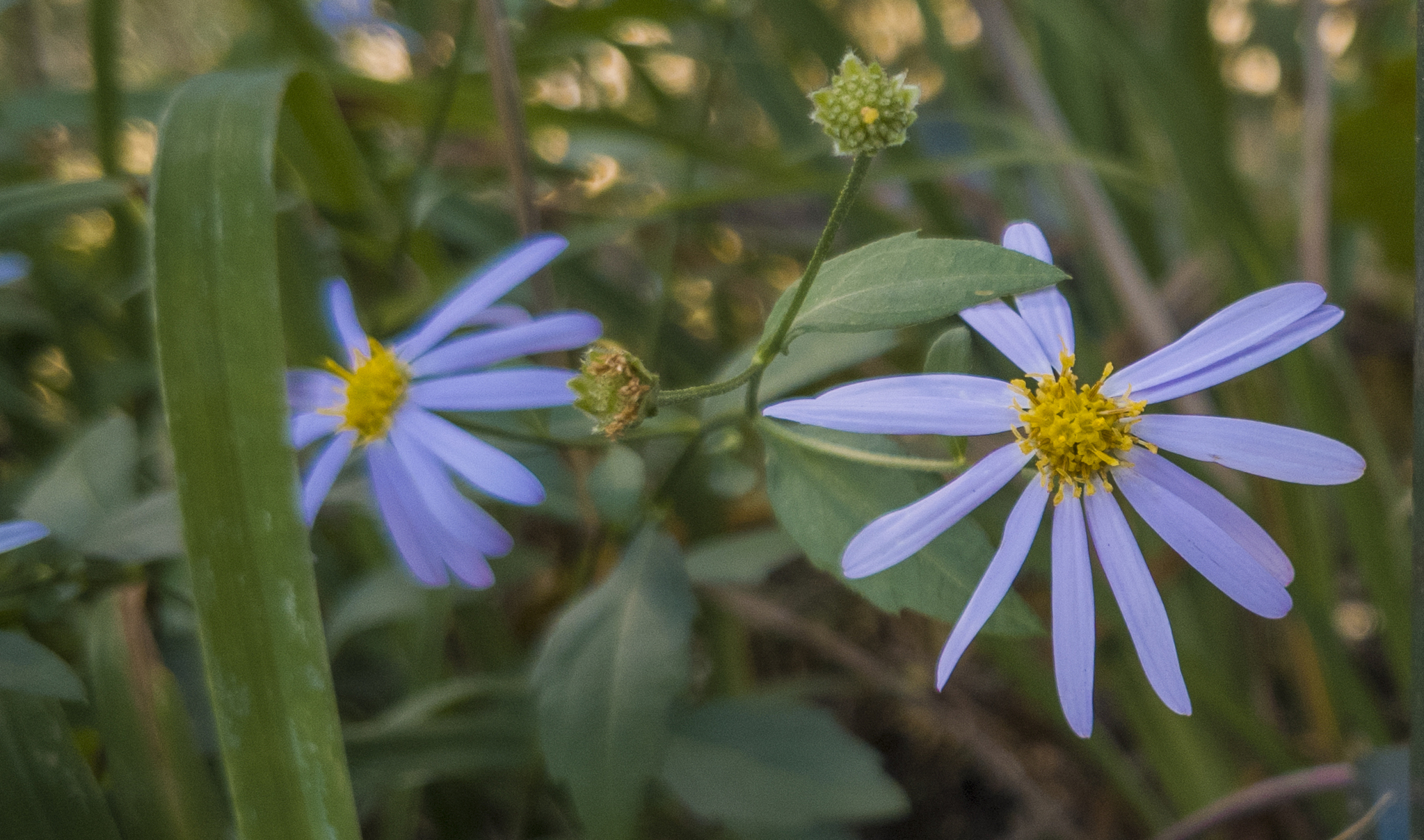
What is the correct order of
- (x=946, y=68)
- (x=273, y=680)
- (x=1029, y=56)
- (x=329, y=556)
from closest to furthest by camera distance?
(x=273, y=680) → (x=329, y=556) → (x=946, y=68) → (x=1029, y=56)

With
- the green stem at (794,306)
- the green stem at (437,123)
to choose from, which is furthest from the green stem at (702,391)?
the green stem at (437,123)

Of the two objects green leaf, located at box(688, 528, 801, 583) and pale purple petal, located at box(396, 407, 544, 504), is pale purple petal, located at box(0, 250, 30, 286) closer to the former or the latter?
pale purple petal, located at box(396, 407, 544, 504)

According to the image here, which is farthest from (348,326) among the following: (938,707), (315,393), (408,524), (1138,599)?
(938,707)

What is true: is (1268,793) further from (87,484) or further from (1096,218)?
(87,484)

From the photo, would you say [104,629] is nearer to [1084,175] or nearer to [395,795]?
[395,795]

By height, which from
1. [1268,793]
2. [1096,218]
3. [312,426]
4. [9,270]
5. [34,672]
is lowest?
[1268,793]

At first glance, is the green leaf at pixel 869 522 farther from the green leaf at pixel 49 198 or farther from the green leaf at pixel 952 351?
the green leaf at pixel 49 198

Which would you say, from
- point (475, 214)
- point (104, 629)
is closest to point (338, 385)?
point (104, 629)
